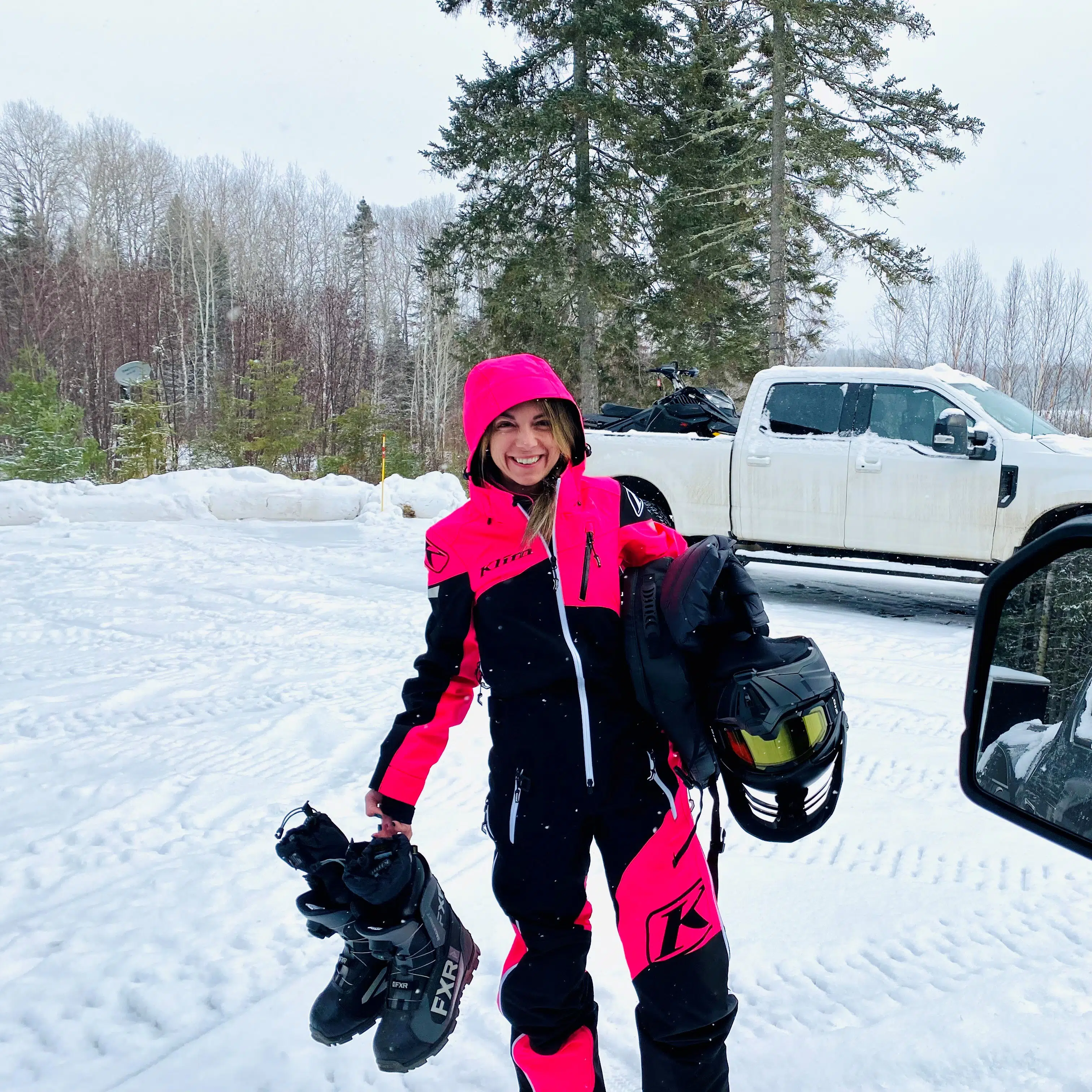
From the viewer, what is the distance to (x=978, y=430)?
6.52 m

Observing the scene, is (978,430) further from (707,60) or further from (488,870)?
(707,60)

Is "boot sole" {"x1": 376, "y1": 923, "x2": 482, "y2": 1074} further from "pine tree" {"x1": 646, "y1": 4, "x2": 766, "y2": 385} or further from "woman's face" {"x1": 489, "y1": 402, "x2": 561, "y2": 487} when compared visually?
"pine tree" {"x1": 646, "y1": 4, "x2": 766, "y2": 385}

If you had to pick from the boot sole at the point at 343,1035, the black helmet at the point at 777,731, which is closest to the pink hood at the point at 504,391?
the black helmet at the point at 777,731

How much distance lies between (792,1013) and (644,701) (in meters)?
1.23

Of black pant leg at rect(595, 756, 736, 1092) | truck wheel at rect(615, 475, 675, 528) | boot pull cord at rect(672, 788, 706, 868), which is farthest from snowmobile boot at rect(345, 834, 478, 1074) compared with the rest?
truck wheel at rect(615, 475, 675, 528)

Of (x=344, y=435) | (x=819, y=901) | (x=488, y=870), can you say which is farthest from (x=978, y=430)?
(x=344, y=435)

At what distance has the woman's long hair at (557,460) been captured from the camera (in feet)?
6.38

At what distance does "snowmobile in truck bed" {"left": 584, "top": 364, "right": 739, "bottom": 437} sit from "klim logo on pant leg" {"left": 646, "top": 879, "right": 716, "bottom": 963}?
6750 millimetres

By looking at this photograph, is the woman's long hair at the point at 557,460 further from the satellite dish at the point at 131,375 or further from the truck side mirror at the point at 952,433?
the satellite dish at the point at 131,375

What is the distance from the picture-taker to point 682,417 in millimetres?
8578

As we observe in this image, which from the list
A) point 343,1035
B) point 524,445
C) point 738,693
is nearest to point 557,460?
point 524,445

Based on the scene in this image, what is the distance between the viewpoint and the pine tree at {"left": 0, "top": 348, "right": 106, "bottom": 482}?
49.9 feet

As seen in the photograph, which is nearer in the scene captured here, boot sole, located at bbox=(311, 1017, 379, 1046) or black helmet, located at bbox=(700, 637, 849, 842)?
black helmet, located at bbox=(700, 637, 849, 842)

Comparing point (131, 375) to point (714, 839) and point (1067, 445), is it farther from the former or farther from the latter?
point (714, 839)
